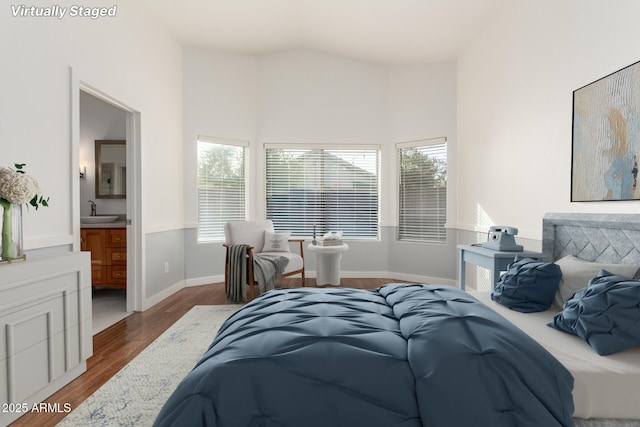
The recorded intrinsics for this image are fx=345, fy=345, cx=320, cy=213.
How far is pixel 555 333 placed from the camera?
71.5 inches

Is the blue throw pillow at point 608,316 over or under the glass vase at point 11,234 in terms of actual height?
under

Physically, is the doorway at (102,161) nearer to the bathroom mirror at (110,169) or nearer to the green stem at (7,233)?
the bathroom mirror at (110,169)

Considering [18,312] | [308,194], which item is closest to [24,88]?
[18,312]

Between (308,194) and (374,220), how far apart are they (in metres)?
1.17

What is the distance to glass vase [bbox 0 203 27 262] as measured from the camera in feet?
6.65

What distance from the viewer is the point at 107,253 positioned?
14.4ft

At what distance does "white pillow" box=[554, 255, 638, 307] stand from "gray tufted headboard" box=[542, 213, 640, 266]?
0.14m

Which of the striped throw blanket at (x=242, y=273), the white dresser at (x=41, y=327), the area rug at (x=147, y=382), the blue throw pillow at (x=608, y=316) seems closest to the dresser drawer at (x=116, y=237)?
the striped throw blanket at (x=242, y=273)

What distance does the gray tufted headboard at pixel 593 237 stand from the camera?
2148 millimetres

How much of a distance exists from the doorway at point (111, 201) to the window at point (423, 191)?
377 centimetres

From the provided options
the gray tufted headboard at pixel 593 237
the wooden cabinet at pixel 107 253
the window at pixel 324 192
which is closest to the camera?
the gray tufted headboard at pixel 593 237

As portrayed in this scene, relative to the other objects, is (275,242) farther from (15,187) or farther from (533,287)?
(533,287)

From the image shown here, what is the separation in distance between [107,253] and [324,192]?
10.5 ft

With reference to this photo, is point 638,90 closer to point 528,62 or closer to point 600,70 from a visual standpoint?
point 600,70
